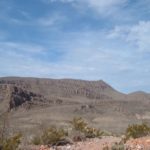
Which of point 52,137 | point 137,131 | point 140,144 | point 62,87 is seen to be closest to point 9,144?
point 52,137

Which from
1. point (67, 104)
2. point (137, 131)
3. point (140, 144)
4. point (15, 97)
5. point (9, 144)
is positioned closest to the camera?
point (140, 144)

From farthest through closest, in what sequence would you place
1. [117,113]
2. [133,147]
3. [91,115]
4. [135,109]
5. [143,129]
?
1. [135,109]
2. [117,113]
3. [91,115]
4. [143,129]
5. [133,147]

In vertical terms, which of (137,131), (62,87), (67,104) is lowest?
(137,131)

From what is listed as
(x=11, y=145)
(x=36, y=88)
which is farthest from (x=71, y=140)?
(x=36, y=88)

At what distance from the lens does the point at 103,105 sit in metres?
111

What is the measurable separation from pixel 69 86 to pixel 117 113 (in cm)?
4059

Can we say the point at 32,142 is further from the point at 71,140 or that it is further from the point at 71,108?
the point at 71,108

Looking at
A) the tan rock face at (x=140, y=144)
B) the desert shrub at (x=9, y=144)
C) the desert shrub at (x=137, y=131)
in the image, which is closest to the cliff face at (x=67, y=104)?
the desert shrub at (x=137, y=131)

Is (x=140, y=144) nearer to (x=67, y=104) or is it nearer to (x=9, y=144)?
(x=9, y=144)

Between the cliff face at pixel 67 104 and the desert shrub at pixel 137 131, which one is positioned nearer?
the desert shrub at pixel 137 131

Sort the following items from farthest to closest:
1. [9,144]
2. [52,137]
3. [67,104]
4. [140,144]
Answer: [67,104] < [52,137] < [9,144] < [140,144]

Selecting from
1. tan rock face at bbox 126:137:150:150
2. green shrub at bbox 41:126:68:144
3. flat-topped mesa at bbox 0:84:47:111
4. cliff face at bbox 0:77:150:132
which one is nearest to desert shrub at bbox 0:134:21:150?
green shrub at bbox 41:126:68:144

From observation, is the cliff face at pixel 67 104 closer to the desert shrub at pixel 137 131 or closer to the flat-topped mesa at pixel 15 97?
the flat-topped mesa at pixel 15 97

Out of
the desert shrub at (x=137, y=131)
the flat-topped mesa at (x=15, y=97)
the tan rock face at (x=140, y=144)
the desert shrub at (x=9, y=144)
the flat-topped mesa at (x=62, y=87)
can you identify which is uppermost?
the flat-topped mesa at (x=62, y=87)
